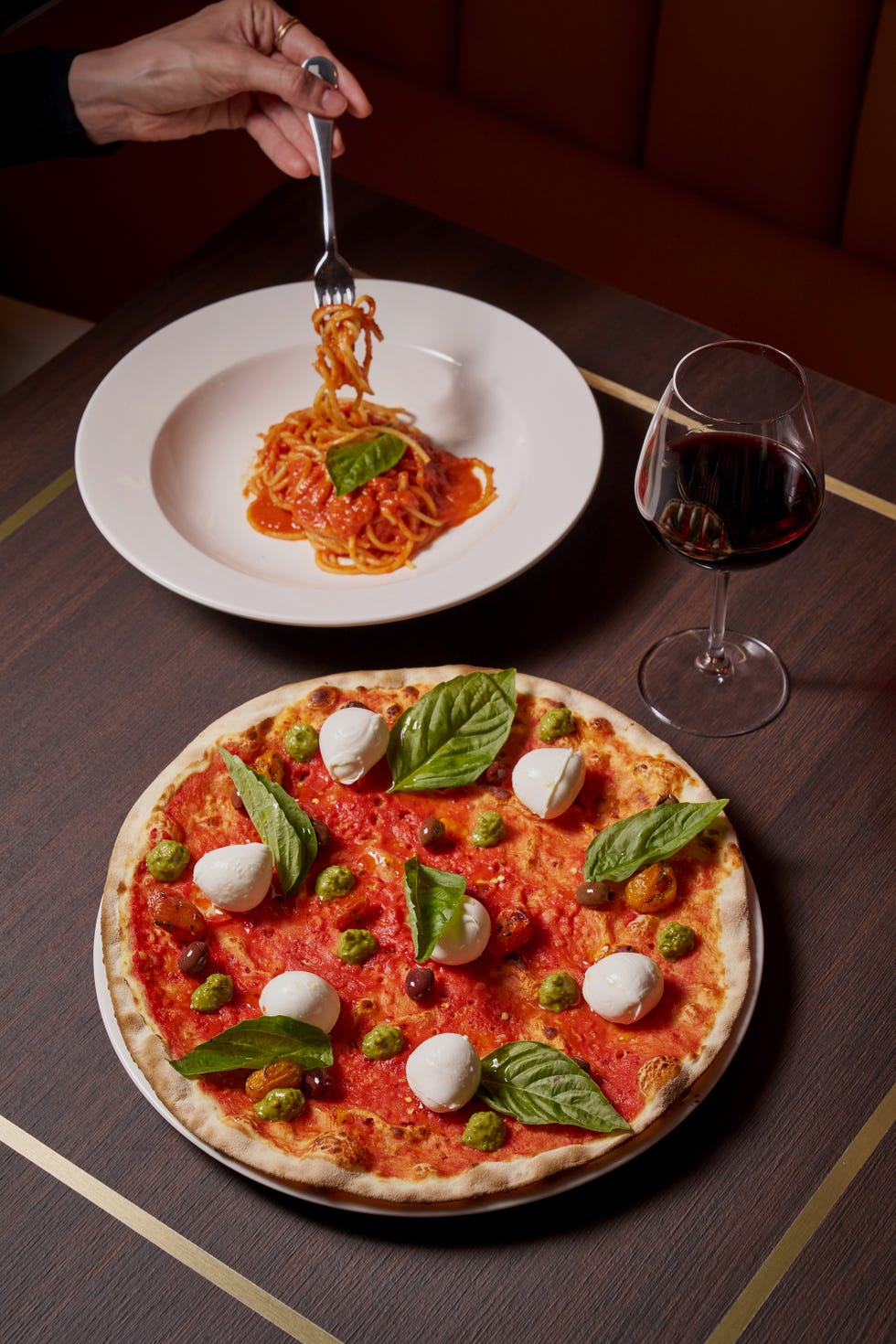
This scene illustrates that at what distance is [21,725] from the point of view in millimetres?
1941

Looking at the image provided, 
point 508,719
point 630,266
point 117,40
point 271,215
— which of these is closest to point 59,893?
point 508,719

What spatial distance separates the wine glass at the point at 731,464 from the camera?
1619mm

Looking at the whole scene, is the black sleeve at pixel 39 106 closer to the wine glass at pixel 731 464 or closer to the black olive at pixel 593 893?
the wine glass at pixel 731 464

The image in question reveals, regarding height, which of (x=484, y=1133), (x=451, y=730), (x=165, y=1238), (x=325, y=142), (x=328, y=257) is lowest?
(x=165, y=1238)

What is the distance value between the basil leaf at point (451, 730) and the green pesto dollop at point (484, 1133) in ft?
1.47

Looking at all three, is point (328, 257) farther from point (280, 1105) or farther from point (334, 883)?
point (280, 1105)

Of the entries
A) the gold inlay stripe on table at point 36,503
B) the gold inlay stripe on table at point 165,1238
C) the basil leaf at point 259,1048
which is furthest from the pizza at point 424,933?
the gold inlay stripe on table at point 36,503

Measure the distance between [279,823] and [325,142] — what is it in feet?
4.45

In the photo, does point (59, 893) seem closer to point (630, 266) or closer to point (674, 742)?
point (674, 742)

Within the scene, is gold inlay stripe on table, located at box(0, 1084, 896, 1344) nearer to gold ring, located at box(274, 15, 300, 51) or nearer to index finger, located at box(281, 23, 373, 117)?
index finger, located at box(281, 23, 373, 117)

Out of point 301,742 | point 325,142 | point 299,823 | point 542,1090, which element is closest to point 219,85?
point 325,142

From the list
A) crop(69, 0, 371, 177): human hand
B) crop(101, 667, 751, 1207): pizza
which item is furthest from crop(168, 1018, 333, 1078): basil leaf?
crop(69, 0, 371, 177): human hand

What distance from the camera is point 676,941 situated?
1.61 meters

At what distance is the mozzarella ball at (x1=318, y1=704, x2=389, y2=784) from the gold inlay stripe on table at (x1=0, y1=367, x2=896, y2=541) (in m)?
0.76
